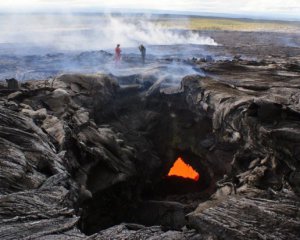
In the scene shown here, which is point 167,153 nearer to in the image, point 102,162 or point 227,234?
point 102,162

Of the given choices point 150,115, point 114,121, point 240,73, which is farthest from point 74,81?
point 240,73

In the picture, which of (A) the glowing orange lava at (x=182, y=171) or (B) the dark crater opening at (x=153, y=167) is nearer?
(B) the dark crater opening at (x=153, y=167)

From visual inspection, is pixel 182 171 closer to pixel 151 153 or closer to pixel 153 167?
pixel 153 167

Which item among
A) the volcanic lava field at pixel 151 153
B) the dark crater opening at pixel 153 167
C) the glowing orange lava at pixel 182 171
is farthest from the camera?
the glowing orange lava at pixel 182 171

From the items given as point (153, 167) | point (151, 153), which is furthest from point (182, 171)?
point (151, 153)

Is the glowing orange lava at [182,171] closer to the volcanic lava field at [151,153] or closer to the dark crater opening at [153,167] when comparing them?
the volcanic lava field at [151,153]

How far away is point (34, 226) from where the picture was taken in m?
12.6

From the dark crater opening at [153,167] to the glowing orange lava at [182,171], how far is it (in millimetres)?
321

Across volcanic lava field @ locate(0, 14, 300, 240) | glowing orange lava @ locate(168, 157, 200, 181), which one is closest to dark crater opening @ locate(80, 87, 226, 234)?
volcanic lava field @ locate(0, 14, 300, 240)

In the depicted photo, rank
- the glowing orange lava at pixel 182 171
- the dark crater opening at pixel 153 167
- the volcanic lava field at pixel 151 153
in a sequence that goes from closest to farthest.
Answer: the volcanic lava field at pixel 151 153 → the dark crater opening at pixel 153 167 → the glowing orange lava at pixel 182 171

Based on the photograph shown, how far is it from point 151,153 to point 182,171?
10.3 ft

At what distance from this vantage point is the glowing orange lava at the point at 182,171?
3350 cm

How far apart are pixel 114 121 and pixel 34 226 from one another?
80.1 ft

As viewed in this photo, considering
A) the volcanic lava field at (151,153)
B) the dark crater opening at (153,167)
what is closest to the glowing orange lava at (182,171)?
the volcanic lava field at (151,153)
